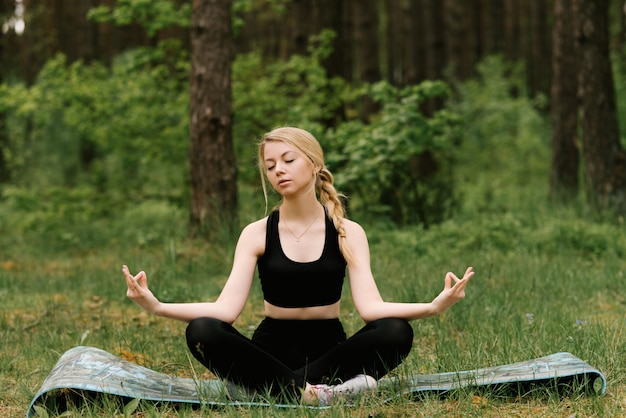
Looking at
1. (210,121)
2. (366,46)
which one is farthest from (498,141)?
(210,121)

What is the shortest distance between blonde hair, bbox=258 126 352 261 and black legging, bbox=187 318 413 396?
0.45 m

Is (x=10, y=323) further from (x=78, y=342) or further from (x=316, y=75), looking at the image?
(x=316, y=75)

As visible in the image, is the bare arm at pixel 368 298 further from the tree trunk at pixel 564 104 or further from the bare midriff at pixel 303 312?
the tree trunk at pixel 564 104

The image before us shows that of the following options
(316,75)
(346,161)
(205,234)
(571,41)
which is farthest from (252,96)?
(571,41)

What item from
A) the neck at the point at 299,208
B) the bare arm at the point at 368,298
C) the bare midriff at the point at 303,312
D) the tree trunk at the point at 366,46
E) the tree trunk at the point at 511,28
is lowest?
the bare midriff at the point at 303,312

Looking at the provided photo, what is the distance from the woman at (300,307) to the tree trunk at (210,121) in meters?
4.75

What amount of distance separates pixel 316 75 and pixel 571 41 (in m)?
4.43

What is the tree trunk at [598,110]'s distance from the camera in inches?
395

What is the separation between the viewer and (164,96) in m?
11.3

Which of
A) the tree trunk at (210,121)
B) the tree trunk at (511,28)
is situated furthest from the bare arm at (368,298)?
the tree trunk at (511,28)

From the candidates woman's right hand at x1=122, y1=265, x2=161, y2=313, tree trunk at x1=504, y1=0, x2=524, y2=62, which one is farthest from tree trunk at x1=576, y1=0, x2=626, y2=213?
tree trunk at x1=504, y1=0, x2=524, y2=62

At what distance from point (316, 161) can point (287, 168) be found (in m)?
0.18

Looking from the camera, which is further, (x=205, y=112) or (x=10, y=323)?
(x=205, y=112)

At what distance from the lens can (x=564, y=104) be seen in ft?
41.7
